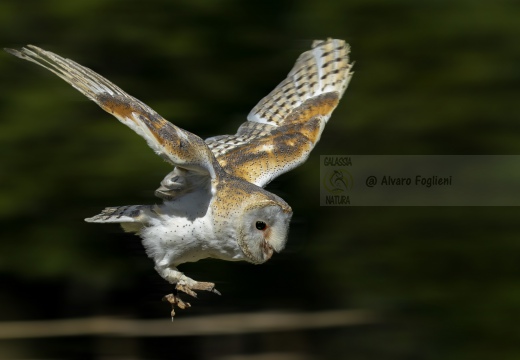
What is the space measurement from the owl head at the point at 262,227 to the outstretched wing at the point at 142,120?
198 mm

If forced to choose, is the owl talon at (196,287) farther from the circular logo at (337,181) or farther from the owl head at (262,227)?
the circular logo at (337,181)

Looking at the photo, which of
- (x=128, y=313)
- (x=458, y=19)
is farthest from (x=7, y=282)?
(x=458, y=19)

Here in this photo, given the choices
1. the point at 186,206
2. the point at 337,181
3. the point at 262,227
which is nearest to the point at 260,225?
the point at 262,227

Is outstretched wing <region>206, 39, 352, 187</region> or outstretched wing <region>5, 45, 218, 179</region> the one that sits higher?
outstretched wing <region>206, 39, 352, 187</region>

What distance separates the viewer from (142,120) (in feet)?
10.1

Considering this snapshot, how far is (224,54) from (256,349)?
1758mm

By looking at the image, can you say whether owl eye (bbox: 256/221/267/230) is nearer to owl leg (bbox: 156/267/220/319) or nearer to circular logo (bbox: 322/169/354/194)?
owl leg (bbox: 156/267/220/319)

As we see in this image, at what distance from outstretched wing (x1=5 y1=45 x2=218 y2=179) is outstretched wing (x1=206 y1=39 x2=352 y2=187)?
1.69ft

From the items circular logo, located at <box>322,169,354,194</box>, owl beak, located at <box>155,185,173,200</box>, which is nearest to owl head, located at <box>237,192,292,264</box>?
owl beak, located at <box>155,185,173,200</box>

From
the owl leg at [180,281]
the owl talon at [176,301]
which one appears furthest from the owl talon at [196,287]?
the owl talon at [176,301]

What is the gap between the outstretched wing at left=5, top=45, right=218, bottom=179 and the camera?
10.0 feet

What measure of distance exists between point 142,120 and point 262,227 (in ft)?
1.85

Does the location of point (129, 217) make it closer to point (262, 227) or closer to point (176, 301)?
point (176, 301)

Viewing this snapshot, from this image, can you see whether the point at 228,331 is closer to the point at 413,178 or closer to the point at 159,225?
the point at 413,178
